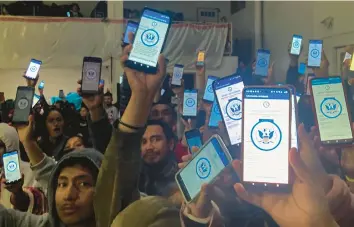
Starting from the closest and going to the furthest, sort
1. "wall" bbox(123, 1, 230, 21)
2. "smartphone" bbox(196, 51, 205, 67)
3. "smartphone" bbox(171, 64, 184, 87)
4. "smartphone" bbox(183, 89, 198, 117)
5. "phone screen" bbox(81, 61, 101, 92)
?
"phone screen" bbox(81, 61, 101, 92) → "smartphone" bbox(183, 89, 198, 117) → "smartphone" bbox(171, 64, 184, 87) → "smartphone" bbox(196, 51, 205, 67) → "wall" bbox(123, 1, 230, 21)

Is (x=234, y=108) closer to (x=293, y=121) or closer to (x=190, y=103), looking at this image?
(x=293, y=121)

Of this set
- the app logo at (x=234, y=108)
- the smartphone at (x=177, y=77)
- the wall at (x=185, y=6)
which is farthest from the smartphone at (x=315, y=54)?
the wall at (x=185, y=6)

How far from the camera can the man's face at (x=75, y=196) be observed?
112 cm

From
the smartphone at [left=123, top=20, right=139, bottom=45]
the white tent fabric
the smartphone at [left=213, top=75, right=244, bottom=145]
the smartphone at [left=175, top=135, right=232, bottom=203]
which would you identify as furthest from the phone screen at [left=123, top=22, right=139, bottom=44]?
the white tent fabric

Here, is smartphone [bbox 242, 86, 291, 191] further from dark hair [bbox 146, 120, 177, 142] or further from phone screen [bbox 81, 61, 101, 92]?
dark hair [bbox 146, 120, 177, 142]

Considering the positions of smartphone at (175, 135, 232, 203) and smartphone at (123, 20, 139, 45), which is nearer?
smartphone at (175, 135, 232, 203)

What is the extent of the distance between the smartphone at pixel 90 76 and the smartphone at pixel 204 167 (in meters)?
0.67

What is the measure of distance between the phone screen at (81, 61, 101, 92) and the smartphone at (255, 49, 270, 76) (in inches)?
39.5

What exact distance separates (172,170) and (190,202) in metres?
0.65

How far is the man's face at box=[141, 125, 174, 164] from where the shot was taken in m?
1.66

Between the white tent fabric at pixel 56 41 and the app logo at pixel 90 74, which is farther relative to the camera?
the white tent fabric at pixel 56 41

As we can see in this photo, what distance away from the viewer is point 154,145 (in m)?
1.72

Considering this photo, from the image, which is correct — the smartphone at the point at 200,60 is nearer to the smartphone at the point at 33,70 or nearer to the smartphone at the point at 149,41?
the smartphone at the point at 33,70

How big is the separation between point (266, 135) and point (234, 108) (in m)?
0.26
